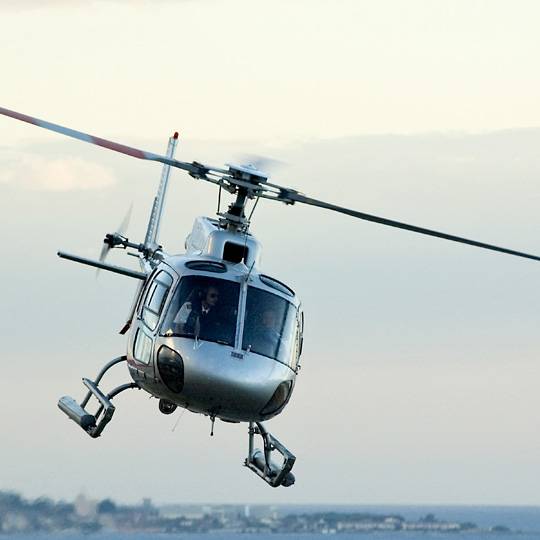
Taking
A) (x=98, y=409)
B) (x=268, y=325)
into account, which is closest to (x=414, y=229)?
(x=268, y=325)

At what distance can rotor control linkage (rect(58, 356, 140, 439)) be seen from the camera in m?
30.2

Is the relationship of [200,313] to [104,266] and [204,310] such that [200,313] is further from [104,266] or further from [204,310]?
[104,266]

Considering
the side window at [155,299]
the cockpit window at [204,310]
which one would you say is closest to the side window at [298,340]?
the cockpit window at [204,310]

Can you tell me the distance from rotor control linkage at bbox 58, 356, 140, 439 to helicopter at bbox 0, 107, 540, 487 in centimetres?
2

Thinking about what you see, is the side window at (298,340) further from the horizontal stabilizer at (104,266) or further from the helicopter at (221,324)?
the horizontal stabilizer at (104,266)

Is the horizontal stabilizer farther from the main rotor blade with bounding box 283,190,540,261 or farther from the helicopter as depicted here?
the main rotor blade with bounding box 283,190,540,261

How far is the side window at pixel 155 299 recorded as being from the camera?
1132 inches

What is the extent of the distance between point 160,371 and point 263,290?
90.8 inches

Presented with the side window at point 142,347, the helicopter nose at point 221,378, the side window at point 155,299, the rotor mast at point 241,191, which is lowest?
the helicopter nose at point 221,378

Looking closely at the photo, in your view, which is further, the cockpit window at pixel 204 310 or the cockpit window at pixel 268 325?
the cockpit window at pixel 268 325

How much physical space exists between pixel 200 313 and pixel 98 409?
3.96m

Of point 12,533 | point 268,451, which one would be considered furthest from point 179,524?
point 268,451

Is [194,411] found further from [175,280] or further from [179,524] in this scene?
[179,524]

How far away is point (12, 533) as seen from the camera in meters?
86.8
